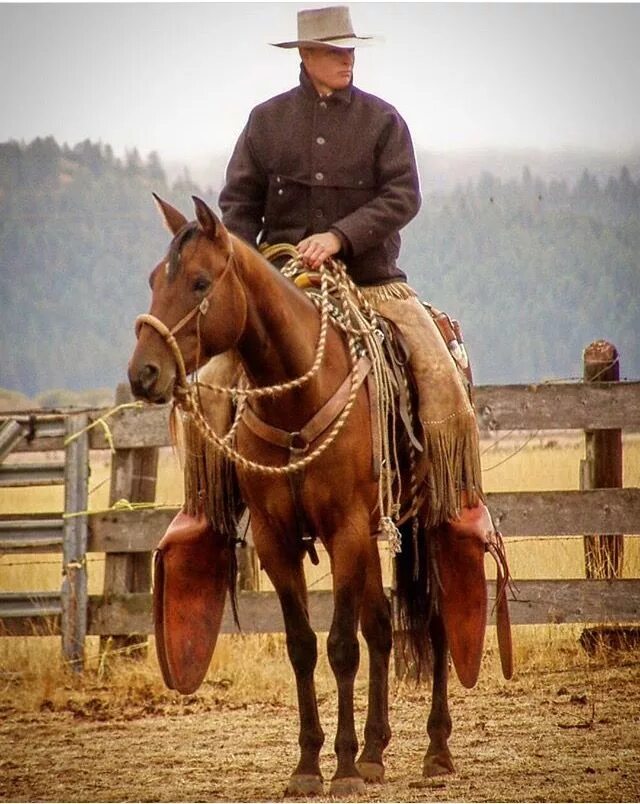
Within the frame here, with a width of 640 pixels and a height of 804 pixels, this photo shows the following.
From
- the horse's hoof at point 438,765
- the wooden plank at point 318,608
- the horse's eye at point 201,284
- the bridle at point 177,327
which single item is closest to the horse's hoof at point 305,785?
the horse's hoof at point 438,765

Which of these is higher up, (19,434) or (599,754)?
(19,434)

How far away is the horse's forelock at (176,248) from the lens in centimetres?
419

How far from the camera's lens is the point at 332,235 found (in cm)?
498

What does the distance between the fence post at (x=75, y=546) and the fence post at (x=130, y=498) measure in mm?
145

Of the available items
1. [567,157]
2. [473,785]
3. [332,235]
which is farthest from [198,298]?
[567,157]

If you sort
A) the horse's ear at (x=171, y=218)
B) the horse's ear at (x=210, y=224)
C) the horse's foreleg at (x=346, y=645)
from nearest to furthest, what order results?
the horse's ear at (x=210, y=224) < the horse's ear at (x=171, y=218) < the horse's foreleg at (x=346, y=645)

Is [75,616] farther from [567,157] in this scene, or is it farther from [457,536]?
[567,157]

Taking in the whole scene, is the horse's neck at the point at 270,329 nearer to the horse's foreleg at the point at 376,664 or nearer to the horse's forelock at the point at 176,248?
the horse's forelock at the point at 176,248

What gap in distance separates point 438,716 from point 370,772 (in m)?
0.40

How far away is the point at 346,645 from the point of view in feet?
15.3

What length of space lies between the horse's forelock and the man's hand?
2.46 ft

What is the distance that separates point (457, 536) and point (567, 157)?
6518mm

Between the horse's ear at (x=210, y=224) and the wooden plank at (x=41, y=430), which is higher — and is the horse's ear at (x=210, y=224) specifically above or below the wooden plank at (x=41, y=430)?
above

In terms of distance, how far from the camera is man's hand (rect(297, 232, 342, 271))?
4.92 meters
